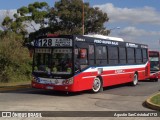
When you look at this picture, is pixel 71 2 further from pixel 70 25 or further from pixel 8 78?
pixel 8 78

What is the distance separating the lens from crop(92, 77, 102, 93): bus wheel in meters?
18.6

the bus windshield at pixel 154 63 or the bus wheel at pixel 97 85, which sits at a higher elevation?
the bus windshield at pixel 154 63

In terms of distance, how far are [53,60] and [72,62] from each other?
106cm

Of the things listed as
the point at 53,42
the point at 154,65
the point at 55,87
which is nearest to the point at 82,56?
the point at 53,42

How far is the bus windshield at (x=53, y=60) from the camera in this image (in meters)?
16.8

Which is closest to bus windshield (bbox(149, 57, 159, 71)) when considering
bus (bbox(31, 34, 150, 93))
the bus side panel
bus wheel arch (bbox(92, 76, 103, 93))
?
bus (bbox(31, 34, 150, 93))

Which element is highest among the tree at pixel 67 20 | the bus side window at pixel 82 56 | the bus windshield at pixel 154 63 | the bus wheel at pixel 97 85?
the tree at pixel 67 20

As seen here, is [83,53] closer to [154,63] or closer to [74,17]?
[154,63]

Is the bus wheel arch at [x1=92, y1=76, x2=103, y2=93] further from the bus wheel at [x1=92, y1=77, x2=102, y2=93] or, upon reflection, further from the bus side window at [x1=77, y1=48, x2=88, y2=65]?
the bus side window at [x1=77, y1=48, x2=88, y2=65]

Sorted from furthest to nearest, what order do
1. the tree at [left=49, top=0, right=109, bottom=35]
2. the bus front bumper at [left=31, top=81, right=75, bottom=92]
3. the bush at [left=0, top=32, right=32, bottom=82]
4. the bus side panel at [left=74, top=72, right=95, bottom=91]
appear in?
the tree at [left=49, top=0, right=109, bottom=35] → the bush at [left=0, top=32, right=32, bottom=82] → the bus side panel at [left=74, top=72, right=95, bottom=91] → the bus front bumper at [left=31, top=81, right=75, bottom=92]

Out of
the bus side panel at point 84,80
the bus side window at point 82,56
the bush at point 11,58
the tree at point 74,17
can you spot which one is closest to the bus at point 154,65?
the bush at point 11,58

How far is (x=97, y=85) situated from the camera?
741 inches

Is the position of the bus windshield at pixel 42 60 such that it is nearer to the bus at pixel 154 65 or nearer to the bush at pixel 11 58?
the bush at pixel 11 58

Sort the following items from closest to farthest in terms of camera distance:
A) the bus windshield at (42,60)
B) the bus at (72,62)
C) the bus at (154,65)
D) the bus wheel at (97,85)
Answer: the bus at (72,62), the bus windshield at (42,60), the bus wheel at (97,85), the bus at (154,65)
